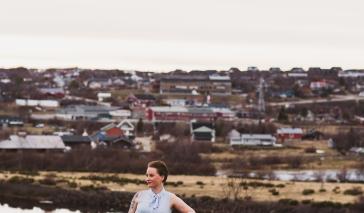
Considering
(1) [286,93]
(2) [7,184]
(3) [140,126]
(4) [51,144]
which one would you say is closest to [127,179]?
(2) [7,184]

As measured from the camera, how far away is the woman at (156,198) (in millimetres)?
2799

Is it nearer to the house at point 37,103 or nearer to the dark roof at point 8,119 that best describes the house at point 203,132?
the dark roof at point 8,119

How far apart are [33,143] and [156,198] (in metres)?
26.1

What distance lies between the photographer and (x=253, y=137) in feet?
112

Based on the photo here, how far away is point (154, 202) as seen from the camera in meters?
2.82

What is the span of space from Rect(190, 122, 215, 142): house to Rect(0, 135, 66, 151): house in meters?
8.32

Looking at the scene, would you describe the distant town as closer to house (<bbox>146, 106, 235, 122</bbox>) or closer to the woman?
house (<bbox>146, 106, 235, 122</bbox>)

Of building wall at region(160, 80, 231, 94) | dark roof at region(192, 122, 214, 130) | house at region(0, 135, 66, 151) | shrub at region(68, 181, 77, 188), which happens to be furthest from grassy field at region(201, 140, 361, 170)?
building wall at region(160, 80, 231, 94)

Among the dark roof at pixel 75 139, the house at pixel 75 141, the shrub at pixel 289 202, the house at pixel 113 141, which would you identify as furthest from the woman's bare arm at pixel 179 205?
the dark roof at pixel 75 139

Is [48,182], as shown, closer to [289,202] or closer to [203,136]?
[289,202]

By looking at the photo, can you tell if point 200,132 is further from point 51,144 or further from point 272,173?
point 272,173

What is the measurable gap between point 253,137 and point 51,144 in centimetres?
1007

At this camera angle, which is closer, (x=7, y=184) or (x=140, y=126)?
(x=7, y=184)

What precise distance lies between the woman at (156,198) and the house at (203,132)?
32.2 metres
